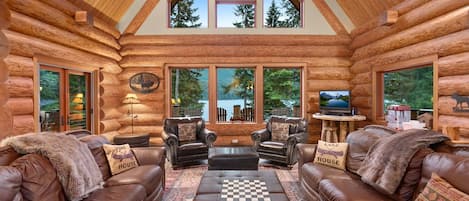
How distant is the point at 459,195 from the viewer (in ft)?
6.23

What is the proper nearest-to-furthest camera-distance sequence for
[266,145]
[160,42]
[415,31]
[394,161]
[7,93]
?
[394,161] < [7,93] < [415,31] < [266,145] < [160,42]

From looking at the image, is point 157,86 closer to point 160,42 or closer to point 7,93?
point 160,42

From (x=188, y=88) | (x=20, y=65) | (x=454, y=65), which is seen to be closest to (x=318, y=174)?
(x=454, y=65)

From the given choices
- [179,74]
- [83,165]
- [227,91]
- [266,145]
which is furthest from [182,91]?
[83,165]

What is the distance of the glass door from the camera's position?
480 centimetres

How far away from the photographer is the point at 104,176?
3217mm

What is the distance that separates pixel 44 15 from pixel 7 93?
4.70 feet

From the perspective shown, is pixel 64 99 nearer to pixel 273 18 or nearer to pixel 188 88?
pixel 188 88

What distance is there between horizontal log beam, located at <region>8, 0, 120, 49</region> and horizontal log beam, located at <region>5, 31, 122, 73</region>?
34 cm

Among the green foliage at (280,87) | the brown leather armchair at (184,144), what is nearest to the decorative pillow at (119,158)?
the brown leather armchair at (184,144)

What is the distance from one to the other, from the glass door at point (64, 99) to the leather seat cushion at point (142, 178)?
7.75 ft

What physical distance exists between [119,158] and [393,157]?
295cm

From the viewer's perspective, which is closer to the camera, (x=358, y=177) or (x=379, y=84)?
(x=358, y=177)

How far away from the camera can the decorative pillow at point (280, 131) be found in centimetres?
582
